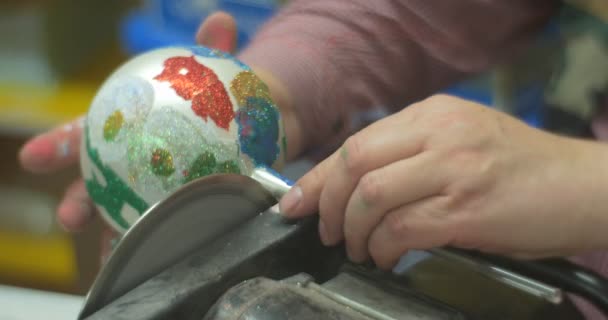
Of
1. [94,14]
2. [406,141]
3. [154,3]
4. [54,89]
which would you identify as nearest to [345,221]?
[406,141]

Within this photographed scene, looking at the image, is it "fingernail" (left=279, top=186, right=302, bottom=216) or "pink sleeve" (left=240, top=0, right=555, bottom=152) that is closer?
"fingernail" (left=279, top=186, right=302, bottom=216)

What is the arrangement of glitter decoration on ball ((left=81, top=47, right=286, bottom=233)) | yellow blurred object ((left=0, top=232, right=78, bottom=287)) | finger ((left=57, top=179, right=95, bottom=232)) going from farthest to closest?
yellow blurred object ((left=0, top=232, right=78, bottom=287)), finger ((left=57, top=179, right=95, bottom=232)), glitter decoration on ball ((left=81, top=47, right=286, bottom=233))

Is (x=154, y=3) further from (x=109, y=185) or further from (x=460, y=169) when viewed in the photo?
(x=460, y=169)

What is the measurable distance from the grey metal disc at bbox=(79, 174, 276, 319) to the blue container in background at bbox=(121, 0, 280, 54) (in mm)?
576

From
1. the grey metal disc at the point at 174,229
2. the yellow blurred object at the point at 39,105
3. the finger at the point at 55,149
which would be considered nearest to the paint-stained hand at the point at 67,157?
the finger at the point at 55,149

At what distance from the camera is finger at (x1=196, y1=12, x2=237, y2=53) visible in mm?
591

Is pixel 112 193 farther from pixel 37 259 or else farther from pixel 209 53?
pixel 37 259

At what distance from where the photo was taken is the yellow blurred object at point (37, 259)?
1.31 m

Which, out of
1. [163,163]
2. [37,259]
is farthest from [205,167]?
[37,259]

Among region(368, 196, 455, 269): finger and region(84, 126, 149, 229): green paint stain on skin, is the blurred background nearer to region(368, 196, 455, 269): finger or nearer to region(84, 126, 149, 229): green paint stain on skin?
region(84, 126, 149, 229): green paint stain on skin

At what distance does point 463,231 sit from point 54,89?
40.9 inches

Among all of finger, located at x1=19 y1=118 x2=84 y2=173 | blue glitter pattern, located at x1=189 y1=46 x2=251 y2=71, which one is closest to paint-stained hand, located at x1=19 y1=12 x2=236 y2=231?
finger, located at x1=19 y1=118 x2=84 y2=173

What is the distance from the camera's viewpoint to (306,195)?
39 centimetres

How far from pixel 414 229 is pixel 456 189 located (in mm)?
30
